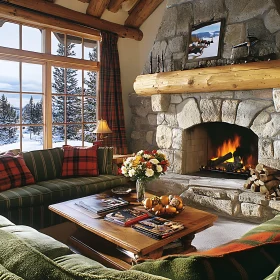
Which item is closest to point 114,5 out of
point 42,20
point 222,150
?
point 42,20

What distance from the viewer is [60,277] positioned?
0.78 m

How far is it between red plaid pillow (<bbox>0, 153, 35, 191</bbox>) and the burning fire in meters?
2.66

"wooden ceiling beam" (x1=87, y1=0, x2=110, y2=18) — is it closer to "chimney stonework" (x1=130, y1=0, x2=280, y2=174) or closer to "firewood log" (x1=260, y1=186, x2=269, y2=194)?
"chimney stonework" (x1=130, y1=0, x2=280, y2=174)

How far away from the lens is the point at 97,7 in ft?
15.8

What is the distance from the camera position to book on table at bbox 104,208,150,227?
224cm

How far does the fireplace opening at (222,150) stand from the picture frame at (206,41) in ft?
3.31

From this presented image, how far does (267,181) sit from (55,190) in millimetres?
2217

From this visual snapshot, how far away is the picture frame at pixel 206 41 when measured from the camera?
3881 millimetres

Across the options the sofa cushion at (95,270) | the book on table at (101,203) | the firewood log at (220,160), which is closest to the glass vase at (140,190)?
the book on table at (101,203)

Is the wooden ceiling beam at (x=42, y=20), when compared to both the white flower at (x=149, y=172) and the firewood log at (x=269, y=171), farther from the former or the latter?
the firewood log at (x=269, y=171)

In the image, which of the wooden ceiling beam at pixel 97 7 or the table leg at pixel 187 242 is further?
the wooden ceiling beam at pixel 97 7

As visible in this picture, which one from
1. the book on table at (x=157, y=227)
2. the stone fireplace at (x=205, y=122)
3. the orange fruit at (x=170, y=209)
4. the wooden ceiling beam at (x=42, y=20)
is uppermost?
the wooden ceiling beam at (x=42, y=20)

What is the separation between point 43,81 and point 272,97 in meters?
3.04

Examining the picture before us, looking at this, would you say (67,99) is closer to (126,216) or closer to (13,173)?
(13,173)
